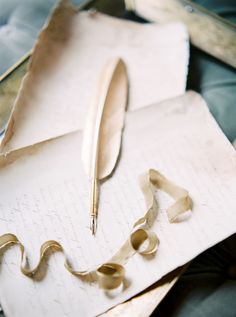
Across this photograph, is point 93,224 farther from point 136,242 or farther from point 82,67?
point 82,67

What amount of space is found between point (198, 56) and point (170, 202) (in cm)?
30

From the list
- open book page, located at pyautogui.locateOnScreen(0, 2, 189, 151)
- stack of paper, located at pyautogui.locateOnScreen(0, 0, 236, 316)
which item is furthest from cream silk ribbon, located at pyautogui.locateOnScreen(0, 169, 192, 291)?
open book page, located at pyautogui.locateOnScreen(0, 2, 189, 151)

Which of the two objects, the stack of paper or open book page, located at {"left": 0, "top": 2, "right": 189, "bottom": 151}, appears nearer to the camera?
the stack of paper

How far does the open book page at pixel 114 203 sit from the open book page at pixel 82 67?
1.8 inches

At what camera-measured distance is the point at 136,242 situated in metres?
0.53

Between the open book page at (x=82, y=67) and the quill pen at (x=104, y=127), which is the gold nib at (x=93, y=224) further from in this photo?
the open book page at (x=82, y=67)

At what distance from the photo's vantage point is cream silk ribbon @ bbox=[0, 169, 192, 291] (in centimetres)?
51

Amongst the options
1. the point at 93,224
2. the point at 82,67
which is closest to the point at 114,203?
the point at 93,224

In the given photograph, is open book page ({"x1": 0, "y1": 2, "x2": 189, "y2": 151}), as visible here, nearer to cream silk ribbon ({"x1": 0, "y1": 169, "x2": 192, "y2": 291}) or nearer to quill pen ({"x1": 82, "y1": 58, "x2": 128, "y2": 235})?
quill pen ({"x1": 82, "y1": 58, "x2": 128, "y2": 235})

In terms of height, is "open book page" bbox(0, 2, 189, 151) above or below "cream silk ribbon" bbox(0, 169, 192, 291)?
above

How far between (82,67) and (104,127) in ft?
0.48

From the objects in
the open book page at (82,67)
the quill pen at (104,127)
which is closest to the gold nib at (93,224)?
the quill pen at (104,127)

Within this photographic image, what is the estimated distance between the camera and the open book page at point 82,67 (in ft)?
2.17

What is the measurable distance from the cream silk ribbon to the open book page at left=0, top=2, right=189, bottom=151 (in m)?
0.14
